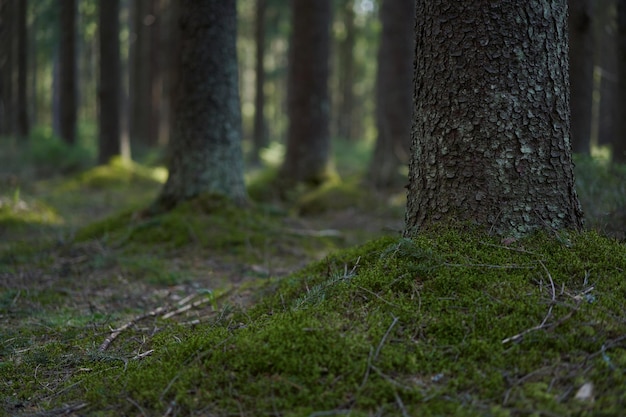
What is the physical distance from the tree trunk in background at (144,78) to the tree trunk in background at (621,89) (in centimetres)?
1370

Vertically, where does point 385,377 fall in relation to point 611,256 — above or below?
below

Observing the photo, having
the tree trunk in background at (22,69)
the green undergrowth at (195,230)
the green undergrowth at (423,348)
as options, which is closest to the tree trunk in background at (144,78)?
the tree trunk in background at (22,69)

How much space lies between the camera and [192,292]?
501 cm

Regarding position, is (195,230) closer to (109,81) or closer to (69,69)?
(109,81)

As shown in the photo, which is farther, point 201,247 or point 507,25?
point 201,247

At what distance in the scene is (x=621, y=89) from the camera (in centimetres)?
920

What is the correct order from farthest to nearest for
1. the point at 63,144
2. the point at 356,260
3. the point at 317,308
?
the point at 63,144, the point at 356,260, the point at 317,308

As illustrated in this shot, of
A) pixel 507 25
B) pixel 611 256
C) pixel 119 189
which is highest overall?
pixel 507 25

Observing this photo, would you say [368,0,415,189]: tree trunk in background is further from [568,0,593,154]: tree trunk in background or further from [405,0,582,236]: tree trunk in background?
[405,0,582,236]: tree trunk in background

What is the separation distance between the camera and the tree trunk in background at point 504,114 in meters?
3.16

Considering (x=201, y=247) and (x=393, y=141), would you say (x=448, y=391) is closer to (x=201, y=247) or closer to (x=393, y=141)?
(x=201, y=247)

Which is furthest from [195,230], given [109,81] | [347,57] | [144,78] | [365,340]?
[347,57]

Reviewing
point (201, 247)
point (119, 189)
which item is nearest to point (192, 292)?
point (201, 247)

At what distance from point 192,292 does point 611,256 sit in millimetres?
3401
